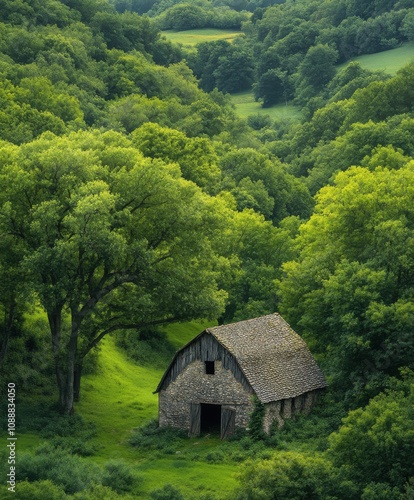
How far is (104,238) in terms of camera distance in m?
58.8

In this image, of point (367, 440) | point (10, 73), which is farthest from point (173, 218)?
point (10, 73)

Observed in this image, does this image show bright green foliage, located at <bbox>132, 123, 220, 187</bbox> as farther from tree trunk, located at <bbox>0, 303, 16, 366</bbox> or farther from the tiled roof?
tree trunk, located at <bbox>0, 303, 16, 366</bbox>

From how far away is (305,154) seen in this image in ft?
443

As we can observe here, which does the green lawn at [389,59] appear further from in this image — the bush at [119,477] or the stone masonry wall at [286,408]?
the bush at [119,477]

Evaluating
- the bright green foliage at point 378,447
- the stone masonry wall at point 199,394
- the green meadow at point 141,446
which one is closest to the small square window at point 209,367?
the stone masonry wall at point 199,394

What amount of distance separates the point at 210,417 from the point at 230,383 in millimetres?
3208

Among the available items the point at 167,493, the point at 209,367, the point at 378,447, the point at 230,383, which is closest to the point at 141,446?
the point at 209,367

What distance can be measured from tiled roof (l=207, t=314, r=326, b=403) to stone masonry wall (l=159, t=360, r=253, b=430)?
38.6 inches

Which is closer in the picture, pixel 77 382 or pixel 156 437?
pixel 156 437

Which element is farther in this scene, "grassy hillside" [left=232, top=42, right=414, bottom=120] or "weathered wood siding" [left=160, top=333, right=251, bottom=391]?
"grassy hillside" [left=232, top=42, right=414, bottom=120]

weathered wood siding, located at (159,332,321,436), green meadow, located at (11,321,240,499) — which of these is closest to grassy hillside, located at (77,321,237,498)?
green meadow, located at (11,321,240,499)

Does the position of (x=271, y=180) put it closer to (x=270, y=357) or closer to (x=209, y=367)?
(x=270, y=357)

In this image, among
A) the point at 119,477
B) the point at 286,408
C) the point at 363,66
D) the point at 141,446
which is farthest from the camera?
the point at 363,66

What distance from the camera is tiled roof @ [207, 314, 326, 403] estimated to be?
200 feet
